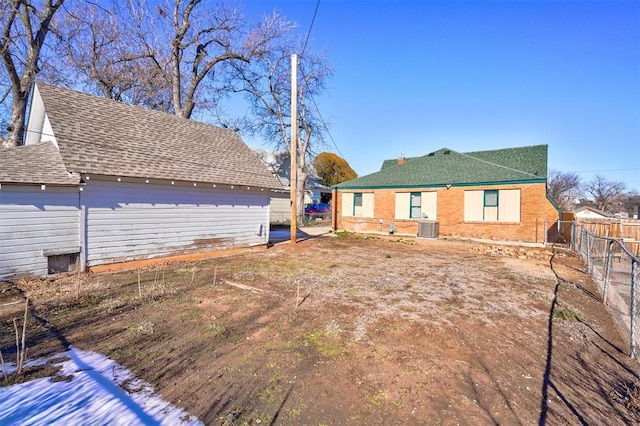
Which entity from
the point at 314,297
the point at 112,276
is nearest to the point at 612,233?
the point at 314,297

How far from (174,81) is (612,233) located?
24.6m

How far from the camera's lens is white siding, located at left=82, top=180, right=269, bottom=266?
8125mm

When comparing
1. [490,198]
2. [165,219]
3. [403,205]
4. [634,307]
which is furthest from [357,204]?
[634,307]

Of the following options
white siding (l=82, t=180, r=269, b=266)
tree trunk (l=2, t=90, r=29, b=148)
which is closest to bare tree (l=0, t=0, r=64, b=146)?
tree trunk (l=2, t=90, r=29, b=148)

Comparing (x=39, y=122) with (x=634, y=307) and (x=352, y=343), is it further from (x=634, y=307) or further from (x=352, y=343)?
(x=634, y=307)

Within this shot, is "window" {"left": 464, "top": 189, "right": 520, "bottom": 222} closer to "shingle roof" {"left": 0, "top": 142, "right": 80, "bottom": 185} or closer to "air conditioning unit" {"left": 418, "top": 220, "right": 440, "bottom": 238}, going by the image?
"air conditioning unit" {"left": 418, "top": 220, "right": 440, "bottom": 238}

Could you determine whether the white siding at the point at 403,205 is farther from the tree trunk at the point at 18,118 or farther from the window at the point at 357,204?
the tree trunk at the point at 18,118

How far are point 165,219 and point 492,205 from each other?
50.8 feet

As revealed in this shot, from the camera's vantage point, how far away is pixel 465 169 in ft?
58.7

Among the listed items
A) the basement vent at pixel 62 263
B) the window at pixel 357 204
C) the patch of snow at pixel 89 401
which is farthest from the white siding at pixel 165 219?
the window at pixel 357 204

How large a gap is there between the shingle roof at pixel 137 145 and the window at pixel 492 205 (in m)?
10.8

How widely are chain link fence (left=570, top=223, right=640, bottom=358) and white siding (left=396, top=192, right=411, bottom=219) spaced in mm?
7931

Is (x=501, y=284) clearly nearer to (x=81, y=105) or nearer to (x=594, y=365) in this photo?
(x=594, y=365)

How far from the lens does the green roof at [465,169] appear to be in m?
16.3
